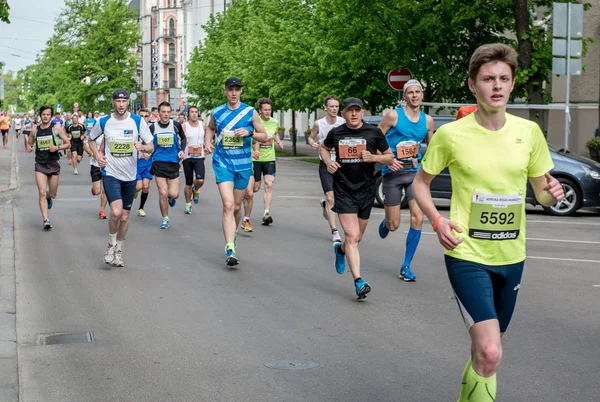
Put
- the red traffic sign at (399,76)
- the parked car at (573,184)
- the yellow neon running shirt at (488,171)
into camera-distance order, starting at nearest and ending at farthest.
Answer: the yellow neon running shirt at (488,171)
the parked car at (573,184)
the red traffic sign at (399,76)

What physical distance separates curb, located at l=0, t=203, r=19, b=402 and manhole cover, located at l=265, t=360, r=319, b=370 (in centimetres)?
165

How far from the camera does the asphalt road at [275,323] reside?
6.26 m

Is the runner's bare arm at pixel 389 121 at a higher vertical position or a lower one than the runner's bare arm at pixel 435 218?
higher

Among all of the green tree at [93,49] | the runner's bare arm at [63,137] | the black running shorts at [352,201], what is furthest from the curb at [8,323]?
the green tree at [93,49]

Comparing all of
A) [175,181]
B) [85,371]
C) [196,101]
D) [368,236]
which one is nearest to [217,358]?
[85,371]

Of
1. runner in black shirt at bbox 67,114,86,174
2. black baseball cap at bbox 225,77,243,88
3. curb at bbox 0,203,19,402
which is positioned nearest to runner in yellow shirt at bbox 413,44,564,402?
curb at bbox 0,203,19,402

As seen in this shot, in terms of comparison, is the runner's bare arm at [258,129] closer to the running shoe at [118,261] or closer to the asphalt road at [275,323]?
the asphalt road at [275,323]

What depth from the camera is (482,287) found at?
464 cm

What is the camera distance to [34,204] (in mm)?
20609

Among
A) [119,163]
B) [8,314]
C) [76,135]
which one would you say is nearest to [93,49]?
[76,135]

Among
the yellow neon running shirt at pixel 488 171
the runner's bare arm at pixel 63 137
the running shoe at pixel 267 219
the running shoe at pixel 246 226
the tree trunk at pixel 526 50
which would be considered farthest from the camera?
the tree trunk at pixel 526 50

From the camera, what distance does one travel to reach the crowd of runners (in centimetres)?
464

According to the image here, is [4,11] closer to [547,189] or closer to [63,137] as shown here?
[63,137]

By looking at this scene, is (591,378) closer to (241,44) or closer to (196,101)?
(241,44)
